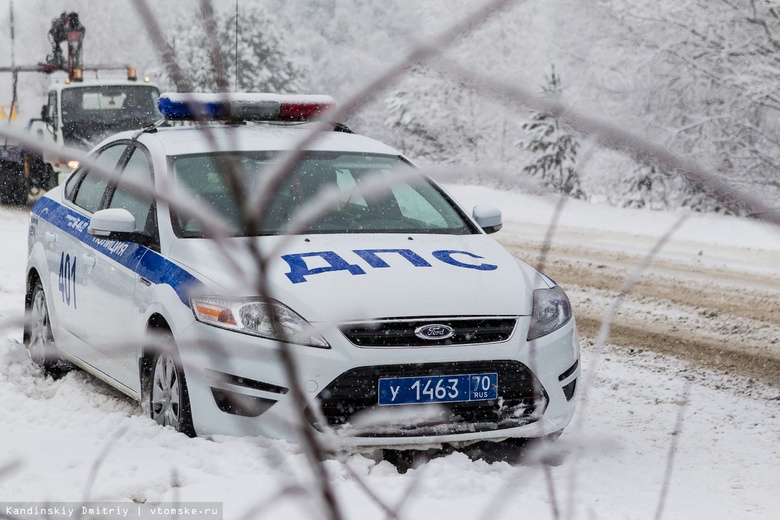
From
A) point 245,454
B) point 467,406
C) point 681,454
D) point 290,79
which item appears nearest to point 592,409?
point 681,454

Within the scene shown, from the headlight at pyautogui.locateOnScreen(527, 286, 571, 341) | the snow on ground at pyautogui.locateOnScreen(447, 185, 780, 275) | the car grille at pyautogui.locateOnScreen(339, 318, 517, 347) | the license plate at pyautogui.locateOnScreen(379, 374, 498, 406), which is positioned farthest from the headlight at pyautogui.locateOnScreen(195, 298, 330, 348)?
the snow on ground at pyautogui.locateOnScreen(447, 185, 780, 275)

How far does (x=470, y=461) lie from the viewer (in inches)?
148

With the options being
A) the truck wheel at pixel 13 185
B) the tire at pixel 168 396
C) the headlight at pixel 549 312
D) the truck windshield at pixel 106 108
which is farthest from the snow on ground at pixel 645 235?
the truck wheel at pixel 13 185

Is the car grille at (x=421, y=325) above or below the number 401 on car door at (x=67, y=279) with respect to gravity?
above

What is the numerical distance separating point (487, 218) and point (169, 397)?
1.91 meters

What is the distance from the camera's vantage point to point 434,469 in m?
3.44

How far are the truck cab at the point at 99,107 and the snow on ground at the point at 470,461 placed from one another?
11261 mm

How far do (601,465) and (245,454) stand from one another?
1.60m

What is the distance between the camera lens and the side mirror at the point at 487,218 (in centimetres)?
530

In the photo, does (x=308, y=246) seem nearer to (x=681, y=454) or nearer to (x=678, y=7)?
(x=681, y=454)

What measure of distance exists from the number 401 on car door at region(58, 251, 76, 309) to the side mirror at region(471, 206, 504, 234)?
203 cm

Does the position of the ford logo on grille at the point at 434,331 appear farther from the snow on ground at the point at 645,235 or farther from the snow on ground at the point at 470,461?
the snow on ground at the point at 645,235

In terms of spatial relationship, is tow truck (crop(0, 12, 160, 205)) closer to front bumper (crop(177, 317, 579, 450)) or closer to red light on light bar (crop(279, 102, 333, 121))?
red light on light bar (crop(279, 102, 333, 121))

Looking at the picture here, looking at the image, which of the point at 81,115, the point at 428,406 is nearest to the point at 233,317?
the point at 428,406
